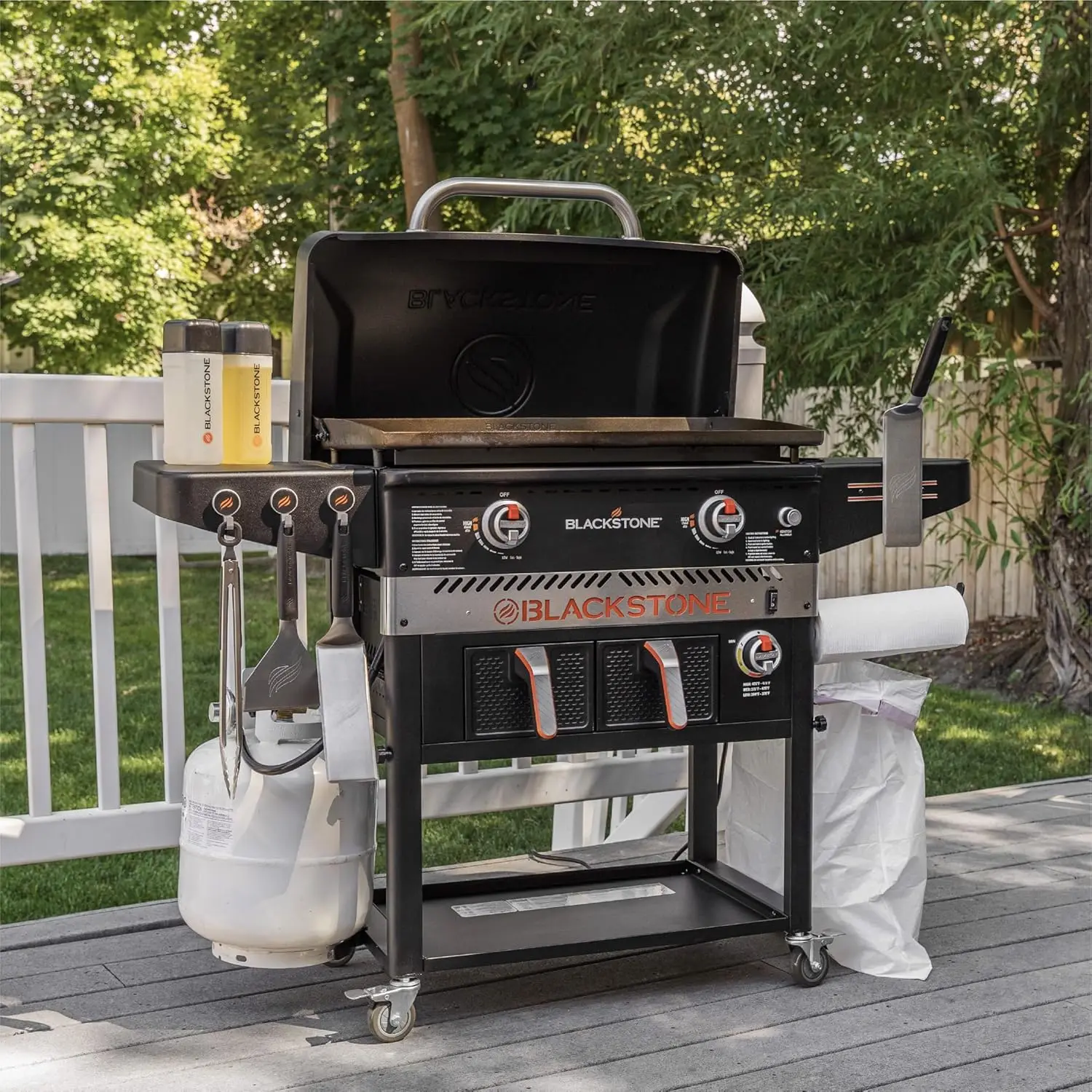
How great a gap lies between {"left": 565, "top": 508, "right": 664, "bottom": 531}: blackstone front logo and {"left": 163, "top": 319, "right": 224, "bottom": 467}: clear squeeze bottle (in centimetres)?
58

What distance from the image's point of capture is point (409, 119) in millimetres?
7516

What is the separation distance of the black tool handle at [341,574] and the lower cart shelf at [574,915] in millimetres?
580

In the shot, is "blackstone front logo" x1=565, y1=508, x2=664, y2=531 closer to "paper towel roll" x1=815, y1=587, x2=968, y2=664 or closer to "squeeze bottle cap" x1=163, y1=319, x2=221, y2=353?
"paper towel roll" x1=815, y1=587, x2=968, y2=664

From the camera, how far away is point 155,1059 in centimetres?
205

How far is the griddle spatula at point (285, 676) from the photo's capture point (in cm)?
207

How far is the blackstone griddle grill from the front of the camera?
2.07 metres

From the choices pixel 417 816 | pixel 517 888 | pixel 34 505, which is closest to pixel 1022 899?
pixel 517 888

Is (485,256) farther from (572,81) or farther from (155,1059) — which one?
(572,81)

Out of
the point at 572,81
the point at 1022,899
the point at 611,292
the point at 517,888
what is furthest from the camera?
the point at 572,81

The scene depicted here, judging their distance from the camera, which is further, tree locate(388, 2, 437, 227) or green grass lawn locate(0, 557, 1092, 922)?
tree locate(388, 2, 437, 227)

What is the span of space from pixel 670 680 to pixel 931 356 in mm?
695

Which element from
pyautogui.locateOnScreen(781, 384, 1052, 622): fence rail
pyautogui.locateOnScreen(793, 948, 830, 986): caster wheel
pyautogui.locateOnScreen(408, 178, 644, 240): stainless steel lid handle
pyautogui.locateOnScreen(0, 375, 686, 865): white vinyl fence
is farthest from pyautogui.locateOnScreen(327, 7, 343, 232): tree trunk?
pyautogui.locateOnScreen(793, 948, 830, 986): caster wheel

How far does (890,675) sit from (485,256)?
3.50 feet

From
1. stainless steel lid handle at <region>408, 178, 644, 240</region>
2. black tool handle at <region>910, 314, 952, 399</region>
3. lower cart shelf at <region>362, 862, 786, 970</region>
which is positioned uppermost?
stainless steel lid handle at <region>408, 178, 644, 240</region>
